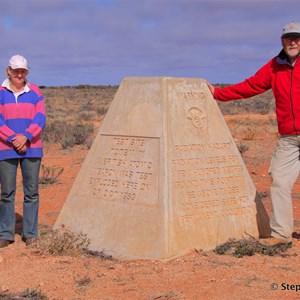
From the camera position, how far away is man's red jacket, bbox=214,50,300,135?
5.11 meters

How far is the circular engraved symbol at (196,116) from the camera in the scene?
5.46 meters

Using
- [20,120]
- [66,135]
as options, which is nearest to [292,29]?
[20,120]

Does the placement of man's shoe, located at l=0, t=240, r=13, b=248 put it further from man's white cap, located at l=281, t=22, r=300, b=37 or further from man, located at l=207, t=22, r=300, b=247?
man's white cap, located at l=281, t=22, r=300, b=37

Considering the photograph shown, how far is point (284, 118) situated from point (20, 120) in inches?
99.0

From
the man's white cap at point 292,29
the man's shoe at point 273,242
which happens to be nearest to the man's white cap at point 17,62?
the man's white cap at point 292,29

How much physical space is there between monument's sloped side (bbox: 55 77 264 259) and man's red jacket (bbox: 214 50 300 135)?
57 centimetres

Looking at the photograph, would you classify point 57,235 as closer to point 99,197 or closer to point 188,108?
point 99,197

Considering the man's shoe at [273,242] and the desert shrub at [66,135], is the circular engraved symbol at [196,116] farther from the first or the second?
the desert shrub at [66,135]

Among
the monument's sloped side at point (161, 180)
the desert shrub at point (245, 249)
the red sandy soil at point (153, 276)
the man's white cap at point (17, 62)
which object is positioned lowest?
the red sandy soil at point (153, 276)

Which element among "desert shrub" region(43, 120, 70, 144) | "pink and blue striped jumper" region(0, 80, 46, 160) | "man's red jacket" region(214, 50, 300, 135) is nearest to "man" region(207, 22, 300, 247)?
"man's red jacket" region(214, 50, 300, 135)

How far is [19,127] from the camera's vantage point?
5434 millimetres

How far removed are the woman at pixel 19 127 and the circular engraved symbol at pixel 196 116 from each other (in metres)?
1.44

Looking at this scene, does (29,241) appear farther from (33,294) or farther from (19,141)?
(33,294)

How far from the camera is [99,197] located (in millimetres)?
5500
